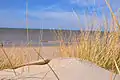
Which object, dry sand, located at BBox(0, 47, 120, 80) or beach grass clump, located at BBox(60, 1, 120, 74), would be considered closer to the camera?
dry sand, located at BBox(0, 47, 120, 80)

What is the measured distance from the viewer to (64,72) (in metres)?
2.17

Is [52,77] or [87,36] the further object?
[87,36]

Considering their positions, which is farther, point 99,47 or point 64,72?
point 99,47

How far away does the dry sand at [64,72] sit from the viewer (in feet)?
6.78

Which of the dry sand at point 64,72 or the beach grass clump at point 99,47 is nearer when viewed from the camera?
the dry sand at point 64,72

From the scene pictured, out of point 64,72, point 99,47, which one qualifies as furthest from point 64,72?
point 99,47

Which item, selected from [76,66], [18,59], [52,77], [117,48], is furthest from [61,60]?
[18,59]

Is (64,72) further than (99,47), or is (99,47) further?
(99,47)

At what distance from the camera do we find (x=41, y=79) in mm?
1984

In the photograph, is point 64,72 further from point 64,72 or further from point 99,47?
point 99,47

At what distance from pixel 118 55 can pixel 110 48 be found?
0.12 meters

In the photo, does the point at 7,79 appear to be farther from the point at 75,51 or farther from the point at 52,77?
the point at 75,51

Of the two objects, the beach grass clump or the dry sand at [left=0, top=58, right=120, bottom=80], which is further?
the beach grass clump

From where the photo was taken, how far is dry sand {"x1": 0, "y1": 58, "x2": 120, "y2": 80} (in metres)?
2.07
